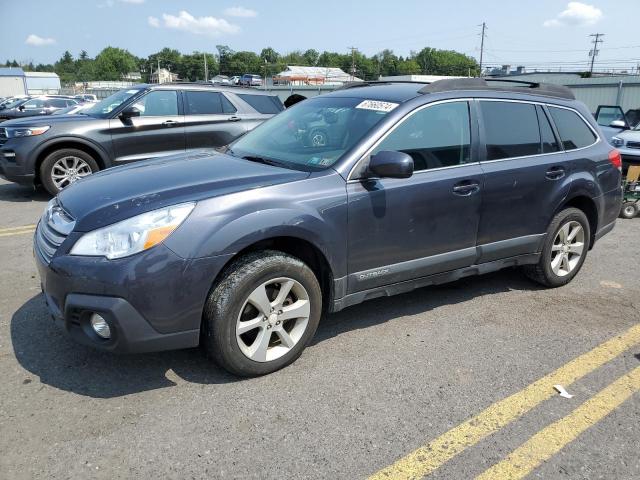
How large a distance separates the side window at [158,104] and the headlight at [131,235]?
19.3 ft

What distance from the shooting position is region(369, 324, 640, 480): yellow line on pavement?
2.46 metres

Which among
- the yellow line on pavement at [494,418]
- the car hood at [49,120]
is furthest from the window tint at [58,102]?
the yellow line on pavement at [494,418]

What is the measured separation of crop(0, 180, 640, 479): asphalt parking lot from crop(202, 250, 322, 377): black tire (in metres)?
0.13

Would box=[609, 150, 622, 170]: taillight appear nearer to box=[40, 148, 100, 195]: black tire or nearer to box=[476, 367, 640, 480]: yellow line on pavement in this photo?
box=[476, 367, 640, 480]: yellow line on pavement

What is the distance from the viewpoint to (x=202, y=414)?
2.80 metres

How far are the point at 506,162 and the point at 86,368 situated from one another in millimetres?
3284

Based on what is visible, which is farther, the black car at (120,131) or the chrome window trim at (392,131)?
the black car at (120,131)

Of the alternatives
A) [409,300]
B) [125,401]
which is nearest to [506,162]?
[409,300]

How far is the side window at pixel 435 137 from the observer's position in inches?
142

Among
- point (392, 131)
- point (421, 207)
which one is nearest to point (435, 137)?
point (392, 131)

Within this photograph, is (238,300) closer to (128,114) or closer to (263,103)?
(128,114)

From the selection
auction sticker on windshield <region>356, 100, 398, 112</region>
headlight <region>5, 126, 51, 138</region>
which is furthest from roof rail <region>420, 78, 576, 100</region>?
headlight <region>5, 126, 51, 138</region>

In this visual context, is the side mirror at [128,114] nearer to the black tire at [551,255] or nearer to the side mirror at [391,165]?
the side mirror at [391,165]

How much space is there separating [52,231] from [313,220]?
1524mm
